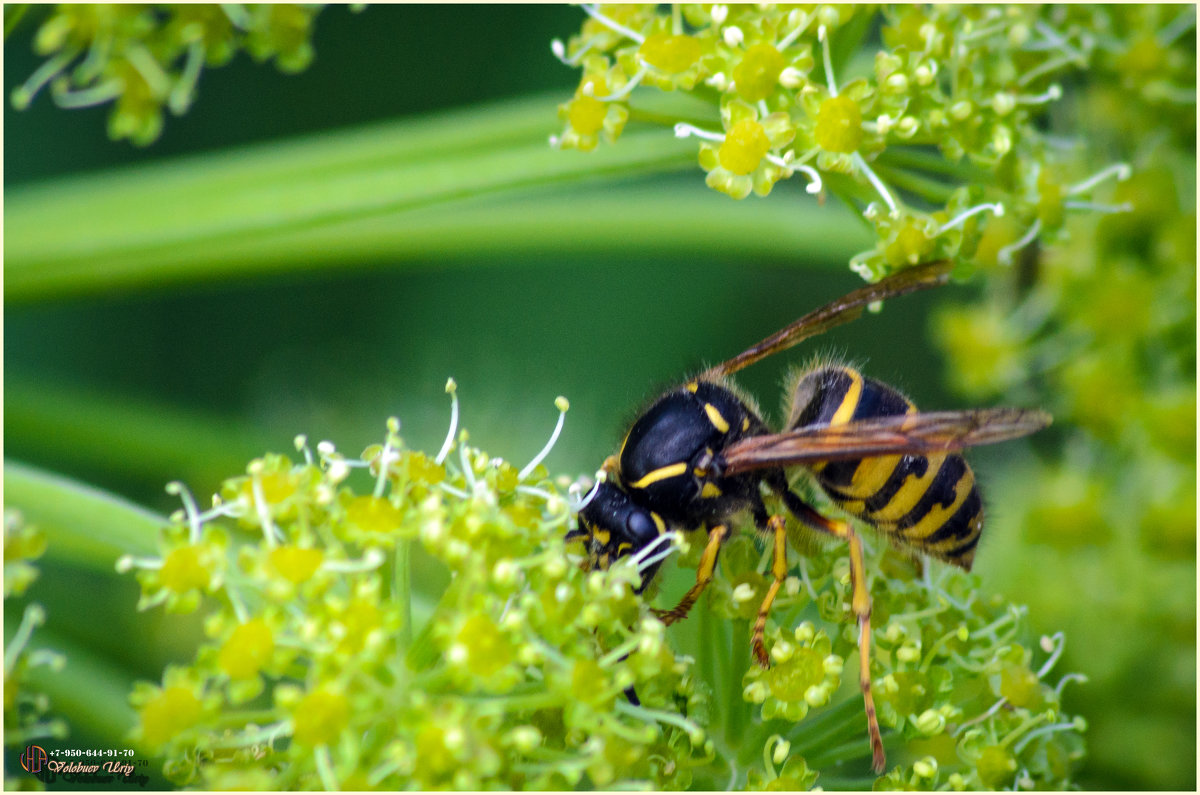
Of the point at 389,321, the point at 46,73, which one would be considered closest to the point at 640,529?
the point at 46,73

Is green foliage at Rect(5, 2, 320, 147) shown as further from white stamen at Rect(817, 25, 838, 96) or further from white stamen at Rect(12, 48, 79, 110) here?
white stamen at Rect(817, 25, 838, 96)

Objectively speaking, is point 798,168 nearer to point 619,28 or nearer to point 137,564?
point 619,28

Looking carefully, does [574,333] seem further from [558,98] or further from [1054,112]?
[1054,112]

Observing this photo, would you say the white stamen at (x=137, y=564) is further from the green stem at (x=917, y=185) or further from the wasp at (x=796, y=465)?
the green stem at (x=917, y=185)

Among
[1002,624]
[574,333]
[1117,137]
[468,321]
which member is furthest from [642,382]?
[1002,624]

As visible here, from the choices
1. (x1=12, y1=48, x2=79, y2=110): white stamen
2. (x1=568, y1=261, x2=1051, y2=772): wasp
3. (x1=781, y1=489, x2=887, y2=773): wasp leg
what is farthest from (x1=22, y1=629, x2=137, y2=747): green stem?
(x1=781, y1=489, x2=887, y2=773): wasp leg
